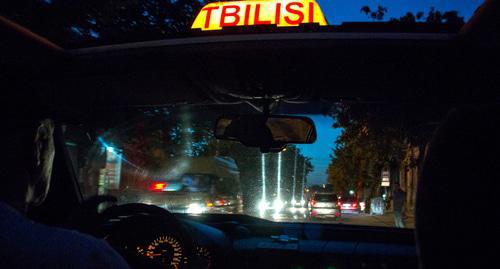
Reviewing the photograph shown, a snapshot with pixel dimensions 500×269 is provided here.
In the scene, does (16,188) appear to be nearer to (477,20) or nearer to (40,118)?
(40,118)

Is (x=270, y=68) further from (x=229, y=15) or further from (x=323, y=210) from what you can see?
(x=323, y=210)

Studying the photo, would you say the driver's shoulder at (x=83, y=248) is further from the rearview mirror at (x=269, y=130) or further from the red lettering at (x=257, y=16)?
the rearview mirror at (x=269, y=130)

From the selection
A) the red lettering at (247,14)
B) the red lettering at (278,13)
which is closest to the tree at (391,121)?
the red lettering at (278,13)

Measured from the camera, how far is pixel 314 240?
4.68 m

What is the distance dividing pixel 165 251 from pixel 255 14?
1449mm

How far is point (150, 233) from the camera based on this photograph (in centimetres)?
342

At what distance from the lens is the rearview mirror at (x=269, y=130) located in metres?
4.05

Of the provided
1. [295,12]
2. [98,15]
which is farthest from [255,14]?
[98,15]

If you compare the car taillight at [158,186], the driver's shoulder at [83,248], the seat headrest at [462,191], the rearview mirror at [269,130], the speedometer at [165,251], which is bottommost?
the speedometer at [165,251]

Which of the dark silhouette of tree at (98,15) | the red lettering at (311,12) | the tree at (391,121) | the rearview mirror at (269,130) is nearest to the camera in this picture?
the red lettering at (311,12)

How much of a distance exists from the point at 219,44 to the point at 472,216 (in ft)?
6.69

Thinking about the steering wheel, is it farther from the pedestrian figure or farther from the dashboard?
the pedestrian figure

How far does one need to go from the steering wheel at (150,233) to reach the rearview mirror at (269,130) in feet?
3.09

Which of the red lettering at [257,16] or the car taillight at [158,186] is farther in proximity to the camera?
the car taillight at [158,186]
